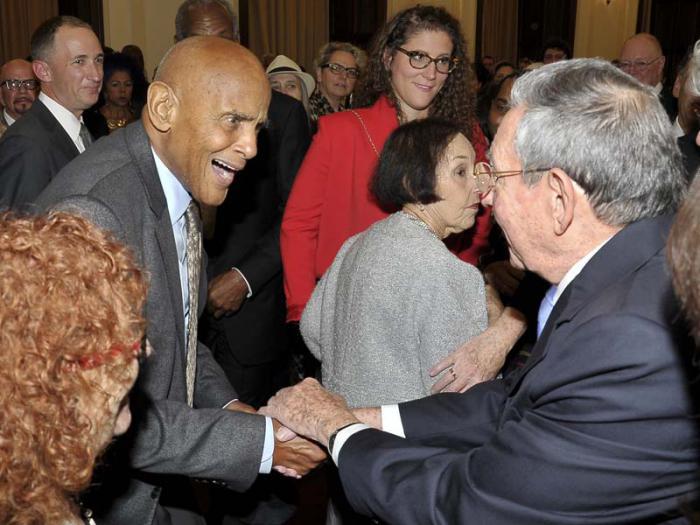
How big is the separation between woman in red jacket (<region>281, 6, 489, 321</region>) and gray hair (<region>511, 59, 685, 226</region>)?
1400mm

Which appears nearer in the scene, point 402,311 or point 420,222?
point 402,311

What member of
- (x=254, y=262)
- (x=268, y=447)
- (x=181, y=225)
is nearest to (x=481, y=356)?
(x=268, y=447)

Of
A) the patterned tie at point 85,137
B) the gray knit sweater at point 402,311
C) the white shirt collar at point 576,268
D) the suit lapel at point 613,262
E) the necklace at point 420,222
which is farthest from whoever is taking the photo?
the patterned tie at point 85,137

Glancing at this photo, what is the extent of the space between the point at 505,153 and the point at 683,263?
750 millimetres

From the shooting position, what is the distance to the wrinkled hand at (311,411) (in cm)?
187

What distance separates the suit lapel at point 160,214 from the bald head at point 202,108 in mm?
50

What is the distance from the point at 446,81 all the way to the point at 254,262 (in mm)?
1042

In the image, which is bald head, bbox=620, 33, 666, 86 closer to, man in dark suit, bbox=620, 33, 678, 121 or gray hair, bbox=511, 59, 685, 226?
man in dark suit, bbox=620, 33, 678, 121

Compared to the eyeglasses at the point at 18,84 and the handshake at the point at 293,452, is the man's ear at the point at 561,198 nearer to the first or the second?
the handshake at the point at 293,452

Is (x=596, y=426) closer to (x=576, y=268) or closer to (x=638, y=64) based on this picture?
(x=576, y=268)

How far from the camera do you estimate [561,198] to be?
1.54 m

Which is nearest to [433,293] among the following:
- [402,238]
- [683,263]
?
[402,238]

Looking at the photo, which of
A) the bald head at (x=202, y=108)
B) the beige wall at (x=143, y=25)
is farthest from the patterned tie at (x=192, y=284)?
the beige wall at (x=143, y=25)

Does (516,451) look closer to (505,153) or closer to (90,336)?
(505,153)
